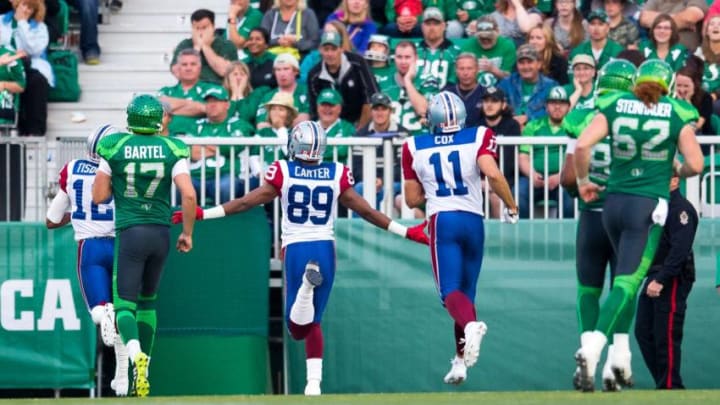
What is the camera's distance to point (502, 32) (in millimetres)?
18109

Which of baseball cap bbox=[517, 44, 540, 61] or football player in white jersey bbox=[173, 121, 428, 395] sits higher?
baseball cap bbox=[517, 44, 540, 61]

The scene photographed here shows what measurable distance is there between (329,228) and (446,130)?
1207mm

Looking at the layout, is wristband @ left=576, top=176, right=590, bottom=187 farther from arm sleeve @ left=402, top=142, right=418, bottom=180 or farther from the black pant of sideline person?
the black pant of sideline person

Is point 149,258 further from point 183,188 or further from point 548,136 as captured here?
point 548,136

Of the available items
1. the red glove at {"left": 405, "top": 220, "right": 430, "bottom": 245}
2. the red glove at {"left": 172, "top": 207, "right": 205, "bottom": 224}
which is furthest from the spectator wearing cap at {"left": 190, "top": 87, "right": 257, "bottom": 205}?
the red glove at {"left": 405, "top": 220, "right": 430, "bottom": 245}

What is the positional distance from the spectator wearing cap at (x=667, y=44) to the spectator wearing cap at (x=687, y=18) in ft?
2.00

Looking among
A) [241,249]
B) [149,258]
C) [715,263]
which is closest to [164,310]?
[241,249]

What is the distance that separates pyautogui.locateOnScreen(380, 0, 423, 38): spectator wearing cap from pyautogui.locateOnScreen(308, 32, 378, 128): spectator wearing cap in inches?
50.9

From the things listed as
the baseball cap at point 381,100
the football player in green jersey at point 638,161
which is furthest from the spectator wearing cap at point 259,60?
the football player in green jersey at point 638,161

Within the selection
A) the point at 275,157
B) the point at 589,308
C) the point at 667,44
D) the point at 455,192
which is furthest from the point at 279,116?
the point at 589,308

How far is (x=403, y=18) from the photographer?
1814 centimetres

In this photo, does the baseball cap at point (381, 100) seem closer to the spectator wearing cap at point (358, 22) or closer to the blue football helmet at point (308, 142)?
the spectator wearing cap at point (358, 22)

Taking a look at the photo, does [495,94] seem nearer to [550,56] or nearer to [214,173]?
[550,56]

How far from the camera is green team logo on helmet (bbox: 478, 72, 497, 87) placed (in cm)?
1709
